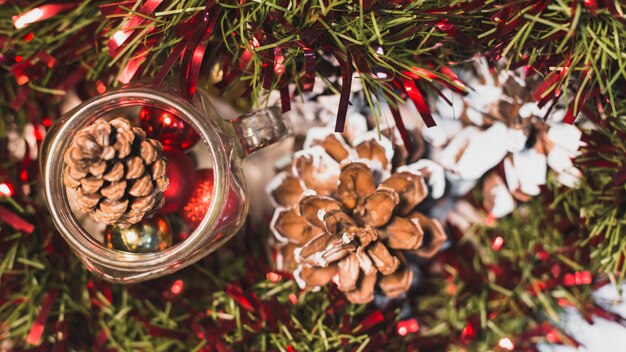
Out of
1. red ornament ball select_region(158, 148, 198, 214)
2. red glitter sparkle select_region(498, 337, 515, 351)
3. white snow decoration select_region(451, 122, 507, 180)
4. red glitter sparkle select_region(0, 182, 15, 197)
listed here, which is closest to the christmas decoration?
white snow decoration select_region(451, 122, 507, 180)

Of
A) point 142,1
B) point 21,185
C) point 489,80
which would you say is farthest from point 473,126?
point 21,185

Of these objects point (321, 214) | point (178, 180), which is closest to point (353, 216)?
point (321, 214)

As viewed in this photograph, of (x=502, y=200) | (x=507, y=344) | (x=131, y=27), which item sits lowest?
(x=507, y=344)

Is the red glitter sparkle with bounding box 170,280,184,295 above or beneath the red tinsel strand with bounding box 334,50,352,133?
beneath

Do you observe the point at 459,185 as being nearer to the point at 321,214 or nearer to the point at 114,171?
the point at 321,214

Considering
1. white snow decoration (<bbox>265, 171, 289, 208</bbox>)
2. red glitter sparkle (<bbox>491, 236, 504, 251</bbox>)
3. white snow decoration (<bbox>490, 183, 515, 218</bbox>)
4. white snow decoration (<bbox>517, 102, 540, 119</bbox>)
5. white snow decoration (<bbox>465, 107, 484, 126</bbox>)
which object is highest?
white snow decoration (<bbox>265, 171, 289, 208</bbox>)

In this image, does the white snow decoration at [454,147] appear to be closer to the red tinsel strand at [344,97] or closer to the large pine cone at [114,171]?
the red tinsel strand at [344,97]

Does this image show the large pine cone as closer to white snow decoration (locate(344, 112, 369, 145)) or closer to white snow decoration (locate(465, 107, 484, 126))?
white snow decoration (locate(344, 112, 369, 145))
